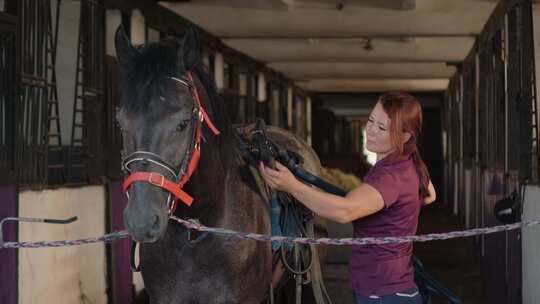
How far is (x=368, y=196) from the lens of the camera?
2494mm

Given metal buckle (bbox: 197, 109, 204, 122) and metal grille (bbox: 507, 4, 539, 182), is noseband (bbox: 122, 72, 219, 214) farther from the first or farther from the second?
metal grille (bbox: 507, 4, 539, 182)

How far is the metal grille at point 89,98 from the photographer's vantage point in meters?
5.49

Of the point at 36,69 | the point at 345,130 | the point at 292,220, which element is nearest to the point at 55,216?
the point at 36,69

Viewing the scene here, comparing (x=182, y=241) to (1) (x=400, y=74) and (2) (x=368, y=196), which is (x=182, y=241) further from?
(1) (x=400, y=74)

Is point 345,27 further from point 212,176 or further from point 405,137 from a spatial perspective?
point 405,137

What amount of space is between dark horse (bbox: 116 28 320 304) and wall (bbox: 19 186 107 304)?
1486 millimetres

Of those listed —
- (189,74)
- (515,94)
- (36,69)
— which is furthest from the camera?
(515,94)

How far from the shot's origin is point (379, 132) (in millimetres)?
2605

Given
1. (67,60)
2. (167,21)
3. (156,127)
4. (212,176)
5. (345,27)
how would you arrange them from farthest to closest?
(345,27)
(167,21)
(67,60)
(212,176)
(156,127)

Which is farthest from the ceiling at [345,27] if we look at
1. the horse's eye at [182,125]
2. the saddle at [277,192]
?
the horse's eye at [182,125]

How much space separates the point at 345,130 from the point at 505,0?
1774 cm

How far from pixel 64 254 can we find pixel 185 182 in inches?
93.5

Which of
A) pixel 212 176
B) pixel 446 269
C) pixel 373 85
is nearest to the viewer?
pixel 212 176

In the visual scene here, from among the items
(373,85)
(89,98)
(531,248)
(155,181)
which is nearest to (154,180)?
(155,181)
